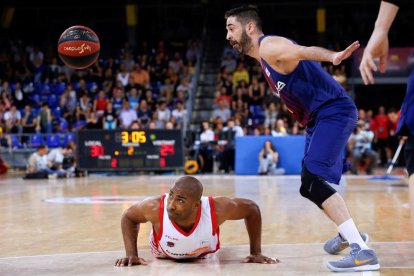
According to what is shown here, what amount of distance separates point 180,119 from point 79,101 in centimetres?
351

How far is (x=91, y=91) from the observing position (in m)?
21.3

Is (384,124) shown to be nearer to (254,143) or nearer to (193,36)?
(254,143)

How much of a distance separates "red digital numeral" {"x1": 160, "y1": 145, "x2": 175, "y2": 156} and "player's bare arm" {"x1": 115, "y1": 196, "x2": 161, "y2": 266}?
465 inches

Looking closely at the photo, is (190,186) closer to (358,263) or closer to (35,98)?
(358,263)

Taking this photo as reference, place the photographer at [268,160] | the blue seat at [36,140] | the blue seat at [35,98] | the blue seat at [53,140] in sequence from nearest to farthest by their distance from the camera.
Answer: the photographer at [268,160] < the blue seat at [53,140] < the blue seat at [36,140] < the blue seat at [35,98]

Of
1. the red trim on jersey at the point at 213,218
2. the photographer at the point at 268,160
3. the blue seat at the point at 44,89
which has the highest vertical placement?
the blue seat at the point at 44,89

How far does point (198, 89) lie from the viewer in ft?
74.4

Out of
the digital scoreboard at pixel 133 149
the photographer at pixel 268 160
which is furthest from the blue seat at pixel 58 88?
the photographer at pixel 268 160

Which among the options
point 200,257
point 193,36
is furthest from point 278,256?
point 193,36

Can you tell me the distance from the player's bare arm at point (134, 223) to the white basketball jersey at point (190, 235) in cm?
6

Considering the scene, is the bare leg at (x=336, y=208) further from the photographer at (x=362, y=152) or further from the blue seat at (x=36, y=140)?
the blue seat at (x=36, y=140)

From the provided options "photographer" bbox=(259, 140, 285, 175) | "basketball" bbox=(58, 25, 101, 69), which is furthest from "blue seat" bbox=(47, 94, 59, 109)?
"basketball" bbox=(58, 25, 101, 69)

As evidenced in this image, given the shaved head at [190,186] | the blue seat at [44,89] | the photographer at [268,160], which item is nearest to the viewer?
the shaved head at [190,186]

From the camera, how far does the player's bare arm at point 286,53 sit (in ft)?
13.5
